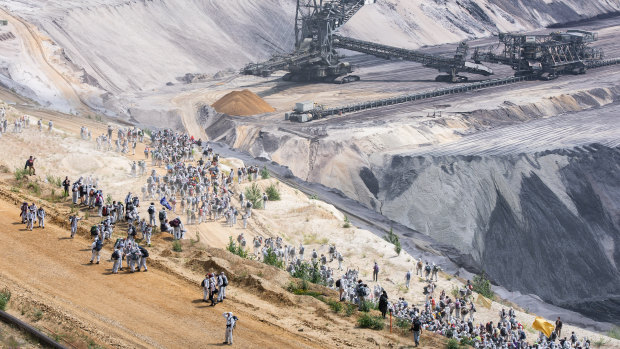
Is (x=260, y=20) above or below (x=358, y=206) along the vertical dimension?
above

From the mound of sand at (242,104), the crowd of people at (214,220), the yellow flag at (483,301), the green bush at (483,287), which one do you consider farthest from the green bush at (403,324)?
the mound of sand at (242,104)

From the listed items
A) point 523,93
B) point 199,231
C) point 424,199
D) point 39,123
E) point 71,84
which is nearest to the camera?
point 199,231

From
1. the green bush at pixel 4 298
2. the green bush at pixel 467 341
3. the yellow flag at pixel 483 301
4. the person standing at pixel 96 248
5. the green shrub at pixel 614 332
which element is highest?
the person standing at pixel 96 248

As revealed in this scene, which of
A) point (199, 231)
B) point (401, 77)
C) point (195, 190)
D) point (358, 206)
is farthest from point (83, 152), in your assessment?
point (401, 77)

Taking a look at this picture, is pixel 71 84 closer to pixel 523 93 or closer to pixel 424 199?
pixel 424 199

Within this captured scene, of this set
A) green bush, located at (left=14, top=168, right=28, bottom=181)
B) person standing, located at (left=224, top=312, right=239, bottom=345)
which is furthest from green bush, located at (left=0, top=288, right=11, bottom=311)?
green bush, located at (left=14, top=168, right=28, bottom=181)

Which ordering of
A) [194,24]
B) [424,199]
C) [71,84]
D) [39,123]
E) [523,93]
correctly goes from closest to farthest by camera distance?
[39,123]
[424,199]
[71,84]
[523,93]
[194,24]

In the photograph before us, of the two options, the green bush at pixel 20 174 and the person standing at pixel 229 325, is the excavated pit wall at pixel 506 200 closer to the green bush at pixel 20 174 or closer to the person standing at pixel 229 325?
the green bush at pixel 20 174
